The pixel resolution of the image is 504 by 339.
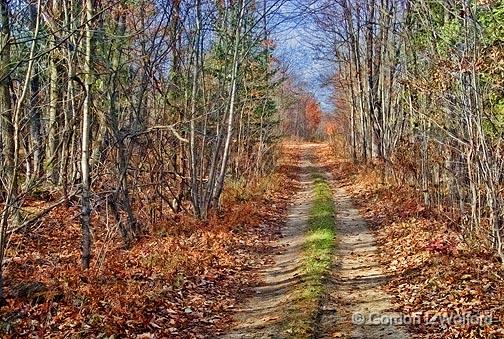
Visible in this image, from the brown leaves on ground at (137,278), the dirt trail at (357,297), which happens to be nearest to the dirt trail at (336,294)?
the dirt trail at (357,297)

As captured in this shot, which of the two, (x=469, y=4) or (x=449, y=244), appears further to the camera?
(x=449, y=244)

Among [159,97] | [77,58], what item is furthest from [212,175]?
[77,58]

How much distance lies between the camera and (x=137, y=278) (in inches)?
366

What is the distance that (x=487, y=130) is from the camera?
1018cm

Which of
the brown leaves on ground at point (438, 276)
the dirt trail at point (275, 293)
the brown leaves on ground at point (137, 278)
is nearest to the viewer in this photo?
the brown leaves on ground at point (438, 276)

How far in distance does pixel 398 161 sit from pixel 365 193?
2616mm

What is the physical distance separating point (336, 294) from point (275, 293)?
1.10 meters

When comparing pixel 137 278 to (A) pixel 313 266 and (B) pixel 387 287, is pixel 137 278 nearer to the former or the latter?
(A) pixel 313 266

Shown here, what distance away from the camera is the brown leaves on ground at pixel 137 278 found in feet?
23.1

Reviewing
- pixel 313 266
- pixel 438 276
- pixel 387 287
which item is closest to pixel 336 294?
pixel 387 287

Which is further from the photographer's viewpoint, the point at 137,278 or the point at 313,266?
the point at 313,266

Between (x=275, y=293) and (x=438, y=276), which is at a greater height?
(x=438, y=276)

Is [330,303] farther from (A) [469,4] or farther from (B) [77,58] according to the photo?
(B) [77,58]

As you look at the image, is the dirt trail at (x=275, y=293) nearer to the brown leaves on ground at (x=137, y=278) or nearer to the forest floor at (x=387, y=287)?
the forest floor at (x=387, y=287)
